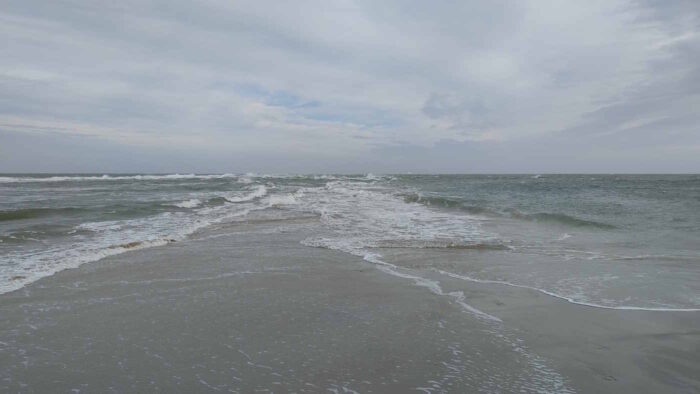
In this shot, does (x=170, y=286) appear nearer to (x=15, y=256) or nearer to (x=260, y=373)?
(x=260, y=373)

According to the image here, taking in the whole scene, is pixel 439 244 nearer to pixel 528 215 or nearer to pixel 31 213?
pixel 528 215

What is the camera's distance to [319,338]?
13.5 ft

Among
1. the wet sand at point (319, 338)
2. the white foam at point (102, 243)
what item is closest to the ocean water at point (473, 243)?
the white foam at point (102, 243)

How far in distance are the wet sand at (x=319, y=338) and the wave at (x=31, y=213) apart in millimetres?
9860

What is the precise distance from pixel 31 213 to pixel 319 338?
48.9 feet

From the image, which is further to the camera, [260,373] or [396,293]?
[396,293]

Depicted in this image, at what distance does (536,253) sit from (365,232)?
439cm

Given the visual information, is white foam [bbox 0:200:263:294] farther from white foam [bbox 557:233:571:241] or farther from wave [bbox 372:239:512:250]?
white foam [bbox 557:233:571:241]

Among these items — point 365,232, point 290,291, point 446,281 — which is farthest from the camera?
point 365,232

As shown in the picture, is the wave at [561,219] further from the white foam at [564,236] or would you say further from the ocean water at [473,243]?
the white foam at [564,236]

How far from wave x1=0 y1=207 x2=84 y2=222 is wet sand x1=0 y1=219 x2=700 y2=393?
32.3 feet

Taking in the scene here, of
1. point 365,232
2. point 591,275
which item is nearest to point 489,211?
point 365,232

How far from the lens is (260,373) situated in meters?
3.39

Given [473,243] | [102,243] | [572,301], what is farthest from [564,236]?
[102,243]
